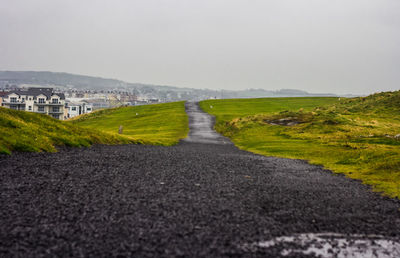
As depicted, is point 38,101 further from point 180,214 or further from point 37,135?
point 180,214

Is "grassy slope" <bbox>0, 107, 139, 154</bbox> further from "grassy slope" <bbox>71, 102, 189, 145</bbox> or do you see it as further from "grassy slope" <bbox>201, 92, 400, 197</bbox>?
"grassy slope" <bbox>201, 92, 400, 197</bbox>

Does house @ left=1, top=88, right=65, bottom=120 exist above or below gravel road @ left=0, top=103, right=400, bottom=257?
below

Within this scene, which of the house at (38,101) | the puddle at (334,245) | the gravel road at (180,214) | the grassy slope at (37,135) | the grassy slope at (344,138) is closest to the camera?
the gravel road at (180,214)

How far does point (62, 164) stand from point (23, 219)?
34.2 feet

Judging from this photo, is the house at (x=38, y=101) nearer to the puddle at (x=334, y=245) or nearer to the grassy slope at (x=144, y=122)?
the grassy slope at (x=144, y=122)

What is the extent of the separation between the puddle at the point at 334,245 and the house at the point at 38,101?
185 m

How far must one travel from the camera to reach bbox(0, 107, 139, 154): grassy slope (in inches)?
946

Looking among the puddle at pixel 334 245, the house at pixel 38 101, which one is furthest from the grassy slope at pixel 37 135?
the house at pixel 38 101

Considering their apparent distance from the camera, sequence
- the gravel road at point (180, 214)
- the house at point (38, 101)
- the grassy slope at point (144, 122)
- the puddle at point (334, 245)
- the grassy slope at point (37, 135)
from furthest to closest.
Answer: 1. the house at point (38, 101)
2. the grassy slope at point (144, 122)
3. the grassy slope at point (37, 135)
4. the puddle at point (334, 245)
5. the gravel road at point (180, 214)

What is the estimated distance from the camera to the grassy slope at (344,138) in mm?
25227

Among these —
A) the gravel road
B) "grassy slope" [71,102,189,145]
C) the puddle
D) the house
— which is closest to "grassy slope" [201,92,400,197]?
the gravel road

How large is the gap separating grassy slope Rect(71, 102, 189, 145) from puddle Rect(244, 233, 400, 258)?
3827cm

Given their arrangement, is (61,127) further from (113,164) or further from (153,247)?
(153,247)

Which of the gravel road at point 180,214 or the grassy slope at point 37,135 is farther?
the grassy slope at point 37,135
